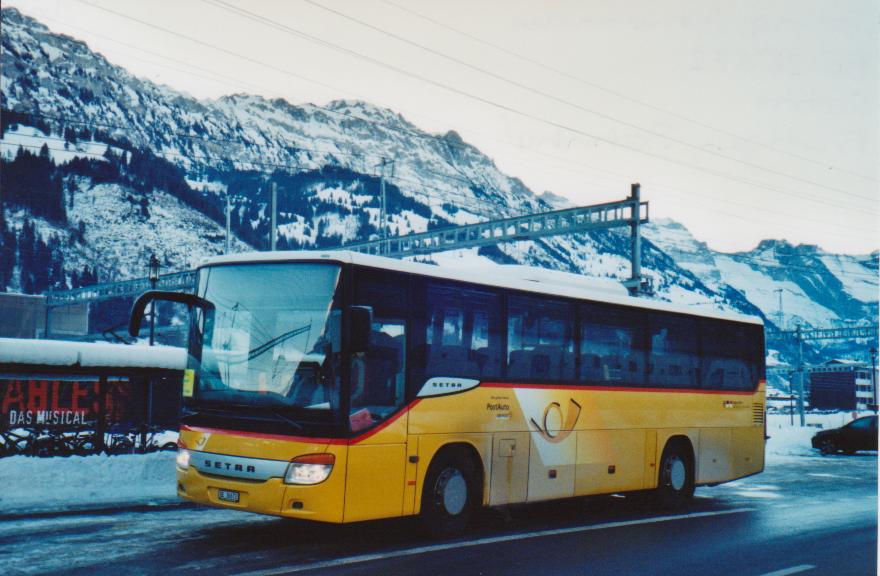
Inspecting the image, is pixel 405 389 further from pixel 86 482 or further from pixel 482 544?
pixel 86 482

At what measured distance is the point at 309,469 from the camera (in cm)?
890

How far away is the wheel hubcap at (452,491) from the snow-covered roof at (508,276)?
2.22 m

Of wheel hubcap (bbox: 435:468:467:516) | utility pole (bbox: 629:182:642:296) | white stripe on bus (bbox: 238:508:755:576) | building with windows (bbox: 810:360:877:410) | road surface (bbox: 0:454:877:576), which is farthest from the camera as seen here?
building with windows (bbox: 810:360:877:410)

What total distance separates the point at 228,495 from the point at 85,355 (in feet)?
31.3

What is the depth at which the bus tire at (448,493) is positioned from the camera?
32.9ft

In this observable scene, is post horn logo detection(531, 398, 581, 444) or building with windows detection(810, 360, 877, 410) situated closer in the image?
post horn logo detection(531, 398, 581, 444)

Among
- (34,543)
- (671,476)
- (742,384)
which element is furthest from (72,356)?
(742,384)

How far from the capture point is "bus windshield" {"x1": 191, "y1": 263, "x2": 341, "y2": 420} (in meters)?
9.04

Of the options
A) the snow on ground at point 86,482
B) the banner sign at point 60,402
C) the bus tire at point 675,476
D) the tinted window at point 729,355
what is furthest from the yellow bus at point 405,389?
the banner sign at point 60,402

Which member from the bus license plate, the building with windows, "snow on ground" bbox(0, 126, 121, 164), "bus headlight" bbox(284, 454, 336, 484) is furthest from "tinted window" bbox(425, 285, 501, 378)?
"snow on ground" bbox(0, 126, 121, 164)

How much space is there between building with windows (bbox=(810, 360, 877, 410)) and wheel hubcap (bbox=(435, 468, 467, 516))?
441 feet

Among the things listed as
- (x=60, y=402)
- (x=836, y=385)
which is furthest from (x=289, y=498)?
(x=836, y=385)

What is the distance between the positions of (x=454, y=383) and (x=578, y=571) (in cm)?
271

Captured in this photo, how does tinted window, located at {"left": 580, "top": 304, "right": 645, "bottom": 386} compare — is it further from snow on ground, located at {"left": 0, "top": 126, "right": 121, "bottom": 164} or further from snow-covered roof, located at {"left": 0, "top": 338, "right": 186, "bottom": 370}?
snow on ground, located at {"left": 0, "top": 126, "right": 121, "bottom": 164}
